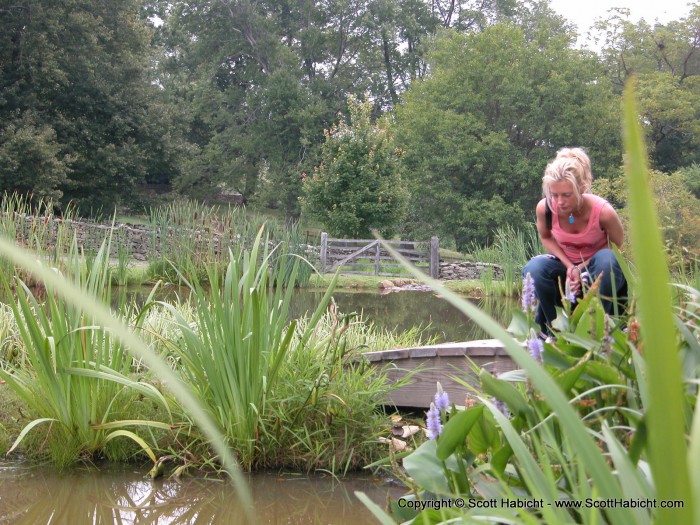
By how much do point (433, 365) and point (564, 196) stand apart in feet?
2.97

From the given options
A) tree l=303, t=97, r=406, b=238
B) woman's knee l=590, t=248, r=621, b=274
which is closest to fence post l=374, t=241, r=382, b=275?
tree l=303, t=97, r=406, b=238

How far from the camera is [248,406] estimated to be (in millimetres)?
2471

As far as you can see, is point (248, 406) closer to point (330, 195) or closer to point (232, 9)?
point (330, 195)

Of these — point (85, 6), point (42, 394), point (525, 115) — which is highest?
point (85, 6)

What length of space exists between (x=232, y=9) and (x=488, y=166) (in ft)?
47.6

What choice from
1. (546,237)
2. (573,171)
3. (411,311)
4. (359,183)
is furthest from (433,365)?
(359,183)

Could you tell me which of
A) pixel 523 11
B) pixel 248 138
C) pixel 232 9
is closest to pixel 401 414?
pixel 248 138

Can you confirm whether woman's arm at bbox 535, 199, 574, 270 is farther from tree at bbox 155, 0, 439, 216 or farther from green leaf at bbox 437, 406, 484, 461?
tree at bbox 155, 0, 439, 216

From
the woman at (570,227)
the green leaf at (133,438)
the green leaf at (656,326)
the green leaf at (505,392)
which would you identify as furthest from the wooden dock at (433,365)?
the green leaf at (656,326)

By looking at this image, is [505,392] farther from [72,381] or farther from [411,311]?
[411,311]

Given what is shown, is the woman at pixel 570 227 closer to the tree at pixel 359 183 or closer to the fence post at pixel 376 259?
the fence post at pixel 376 259

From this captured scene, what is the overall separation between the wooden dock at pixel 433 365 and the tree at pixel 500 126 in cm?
2226

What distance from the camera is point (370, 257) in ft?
62.0

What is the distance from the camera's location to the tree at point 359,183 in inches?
814
